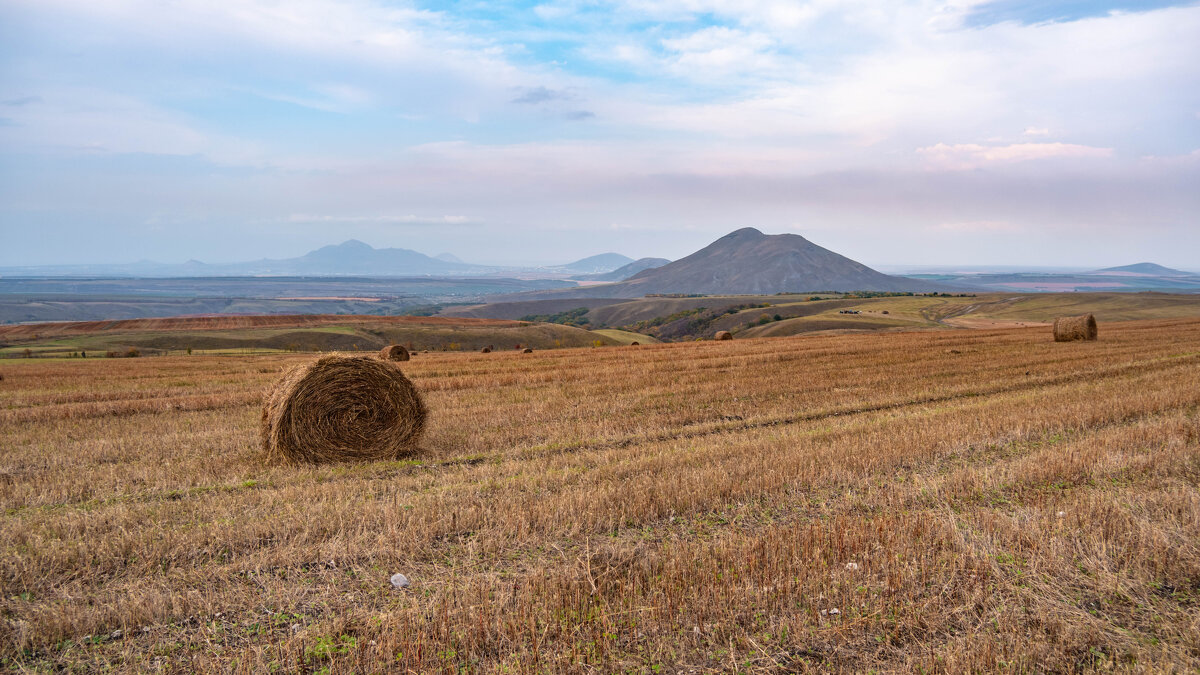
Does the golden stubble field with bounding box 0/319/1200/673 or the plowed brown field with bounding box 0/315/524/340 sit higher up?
the golden stubble field with bounding box 0/319/1200/673

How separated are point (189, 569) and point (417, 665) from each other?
9.26 ft

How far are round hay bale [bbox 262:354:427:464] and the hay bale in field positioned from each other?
3381cm

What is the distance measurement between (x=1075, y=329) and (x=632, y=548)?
118ft

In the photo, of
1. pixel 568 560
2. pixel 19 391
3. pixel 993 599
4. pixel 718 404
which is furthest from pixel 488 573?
pixel 19 391

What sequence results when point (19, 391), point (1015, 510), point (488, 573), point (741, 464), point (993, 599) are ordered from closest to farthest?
point (993, 599), point (488, 573), point (1015, 510), point (741, 464), point (19, 391)

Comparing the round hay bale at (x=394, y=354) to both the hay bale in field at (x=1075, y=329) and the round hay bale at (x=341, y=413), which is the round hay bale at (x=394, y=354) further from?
the hay bale in field at (x=1075, y=329)

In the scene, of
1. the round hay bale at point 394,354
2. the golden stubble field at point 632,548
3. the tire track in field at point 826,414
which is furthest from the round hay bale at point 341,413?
the round hay bale at point 394,354

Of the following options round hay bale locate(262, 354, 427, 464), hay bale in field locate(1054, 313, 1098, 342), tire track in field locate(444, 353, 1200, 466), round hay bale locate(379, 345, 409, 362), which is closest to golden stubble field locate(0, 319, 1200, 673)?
tire track in field locate(444, 353, 1200, 466)

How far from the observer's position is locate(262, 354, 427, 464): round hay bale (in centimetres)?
1075

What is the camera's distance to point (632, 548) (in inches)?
234

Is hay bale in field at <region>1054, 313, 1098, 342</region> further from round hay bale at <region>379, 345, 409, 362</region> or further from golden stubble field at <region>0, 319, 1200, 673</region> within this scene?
round hay bale at <region>379, 345, 409, 362</region>

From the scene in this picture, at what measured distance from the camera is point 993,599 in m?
4.96

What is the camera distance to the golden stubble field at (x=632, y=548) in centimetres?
441

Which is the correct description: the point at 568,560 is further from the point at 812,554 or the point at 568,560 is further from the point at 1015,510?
the point at 1015,510
